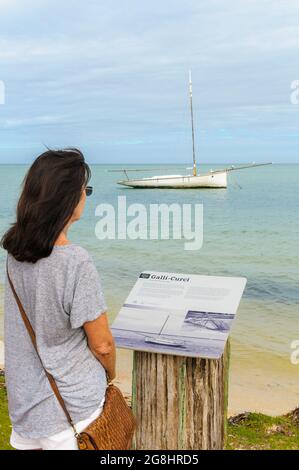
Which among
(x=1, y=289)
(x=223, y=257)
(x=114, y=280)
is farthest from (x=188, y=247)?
(x=1, y=289)

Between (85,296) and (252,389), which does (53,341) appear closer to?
(85,296)

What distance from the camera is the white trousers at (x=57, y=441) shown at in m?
2.33

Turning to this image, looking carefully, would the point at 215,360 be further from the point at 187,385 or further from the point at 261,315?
the point at 261,315

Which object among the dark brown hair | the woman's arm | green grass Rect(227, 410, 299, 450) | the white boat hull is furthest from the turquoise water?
green grass Rect(227, 410, 299, 450)

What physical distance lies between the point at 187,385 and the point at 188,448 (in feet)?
1.07

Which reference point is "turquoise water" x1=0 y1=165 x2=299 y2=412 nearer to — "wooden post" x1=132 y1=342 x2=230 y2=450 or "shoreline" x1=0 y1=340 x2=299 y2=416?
"shoreline" x1=0 y1=340 x2=299 y2=416

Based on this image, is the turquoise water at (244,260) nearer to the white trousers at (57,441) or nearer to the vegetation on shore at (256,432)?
the white trousers at (57,441)

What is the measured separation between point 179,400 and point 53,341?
3.34 ft

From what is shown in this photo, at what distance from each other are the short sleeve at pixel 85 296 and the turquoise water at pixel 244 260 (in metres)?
0.52

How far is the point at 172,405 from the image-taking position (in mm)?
3092

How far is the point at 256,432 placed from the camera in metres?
6.14

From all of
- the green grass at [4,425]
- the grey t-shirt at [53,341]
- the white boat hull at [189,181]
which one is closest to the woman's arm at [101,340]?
the grey t-shirt at [53,341]

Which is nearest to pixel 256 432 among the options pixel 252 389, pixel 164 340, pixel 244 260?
pixel 252 389

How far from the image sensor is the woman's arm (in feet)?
7.57
